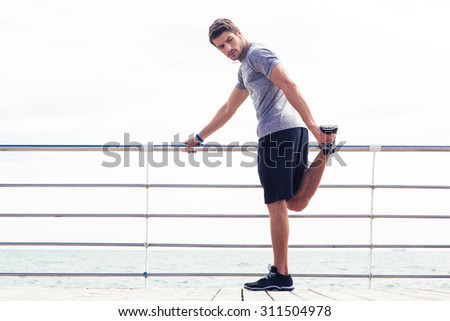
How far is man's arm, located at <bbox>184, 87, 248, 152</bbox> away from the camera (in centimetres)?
302

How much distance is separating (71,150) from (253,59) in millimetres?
1235

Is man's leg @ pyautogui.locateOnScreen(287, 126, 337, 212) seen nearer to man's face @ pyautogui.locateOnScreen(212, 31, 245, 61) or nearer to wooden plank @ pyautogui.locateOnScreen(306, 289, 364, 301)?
wooden plank @ pyautogui.locateOnScreen(306, 289, 364, 301)

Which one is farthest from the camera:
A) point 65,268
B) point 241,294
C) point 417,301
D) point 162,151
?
point 65,268

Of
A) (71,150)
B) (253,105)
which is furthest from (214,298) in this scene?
(71,150)

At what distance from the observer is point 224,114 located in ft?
10.1

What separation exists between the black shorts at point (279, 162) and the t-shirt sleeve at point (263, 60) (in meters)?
0.31

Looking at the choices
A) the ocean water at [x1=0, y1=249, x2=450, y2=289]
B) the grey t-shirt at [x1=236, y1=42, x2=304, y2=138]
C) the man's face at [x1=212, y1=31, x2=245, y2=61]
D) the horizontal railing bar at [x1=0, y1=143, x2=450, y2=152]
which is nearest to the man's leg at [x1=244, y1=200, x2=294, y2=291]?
the grey t-shirt at [x1=236, y1=42, x2=304, y2=138]

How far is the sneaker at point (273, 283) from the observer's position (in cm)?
269

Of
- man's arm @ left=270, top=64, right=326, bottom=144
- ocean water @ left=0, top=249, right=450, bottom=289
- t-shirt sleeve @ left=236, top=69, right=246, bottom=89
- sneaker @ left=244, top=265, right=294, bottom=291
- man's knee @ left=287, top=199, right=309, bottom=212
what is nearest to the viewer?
man's arm @ left=270, top=64, right=326, bottom=144

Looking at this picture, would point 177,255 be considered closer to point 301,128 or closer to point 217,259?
point 217,259

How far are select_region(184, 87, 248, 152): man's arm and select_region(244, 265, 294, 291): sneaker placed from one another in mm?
872

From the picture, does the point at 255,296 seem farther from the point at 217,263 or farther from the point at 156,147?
the point at 217,263

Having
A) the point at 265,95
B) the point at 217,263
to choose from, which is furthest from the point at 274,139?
the point at 217,263

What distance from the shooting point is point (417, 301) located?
225 centimetres
